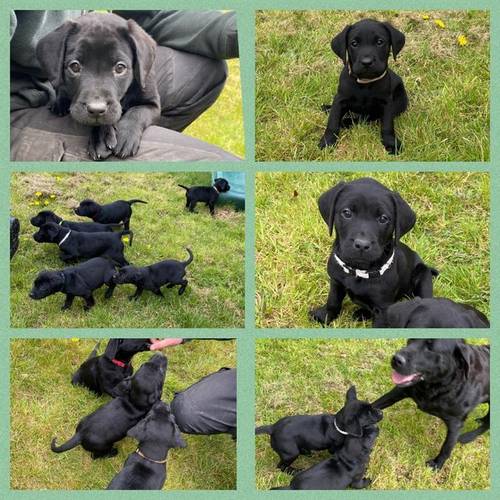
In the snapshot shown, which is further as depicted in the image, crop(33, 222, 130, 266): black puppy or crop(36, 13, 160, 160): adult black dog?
crop(33, 222, 130, 266): black puppy

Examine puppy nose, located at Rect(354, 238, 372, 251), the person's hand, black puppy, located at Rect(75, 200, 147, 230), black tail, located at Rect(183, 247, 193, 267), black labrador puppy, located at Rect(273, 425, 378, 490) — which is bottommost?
black labrador puppy, located at Rect(273, 425, 378, 490)

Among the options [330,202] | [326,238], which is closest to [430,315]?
[330,202]

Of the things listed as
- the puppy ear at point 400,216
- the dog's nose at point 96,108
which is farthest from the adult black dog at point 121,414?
the puppy ear at point 400,216

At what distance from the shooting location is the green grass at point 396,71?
4242 millimetres

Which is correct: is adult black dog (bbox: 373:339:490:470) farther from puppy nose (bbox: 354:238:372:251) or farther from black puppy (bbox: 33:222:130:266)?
black puppy (bbox: 33:222:130:266)

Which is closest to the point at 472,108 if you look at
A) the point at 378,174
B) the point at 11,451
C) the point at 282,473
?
the point at 378,174

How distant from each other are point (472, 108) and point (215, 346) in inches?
92.2

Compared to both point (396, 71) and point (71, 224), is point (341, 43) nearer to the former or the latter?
point (396, 71)

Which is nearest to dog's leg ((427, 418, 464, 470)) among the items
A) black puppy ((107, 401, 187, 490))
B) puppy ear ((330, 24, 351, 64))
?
black puppy ((107, 401, 187, 490))

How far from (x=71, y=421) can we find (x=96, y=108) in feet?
6.55

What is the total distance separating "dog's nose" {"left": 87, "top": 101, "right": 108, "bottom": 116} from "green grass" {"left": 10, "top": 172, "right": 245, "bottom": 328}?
39.4 inches

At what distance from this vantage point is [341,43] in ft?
14.1

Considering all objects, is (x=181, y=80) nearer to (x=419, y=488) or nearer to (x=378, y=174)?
(x=378, y=174)

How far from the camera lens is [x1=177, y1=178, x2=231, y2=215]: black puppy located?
4590 mm
